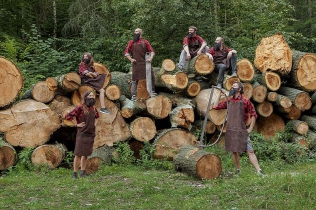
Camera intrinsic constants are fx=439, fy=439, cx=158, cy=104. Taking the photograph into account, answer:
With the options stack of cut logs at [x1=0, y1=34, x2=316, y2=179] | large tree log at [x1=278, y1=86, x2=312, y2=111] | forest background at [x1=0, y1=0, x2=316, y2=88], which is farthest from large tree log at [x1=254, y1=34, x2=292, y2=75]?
forest background at [x1=0, y1=0, x2=316, y2=88]

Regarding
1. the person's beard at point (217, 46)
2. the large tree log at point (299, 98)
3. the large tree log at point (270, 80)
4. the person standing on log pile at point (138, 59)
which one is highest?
the person's beard at point (217, 46)

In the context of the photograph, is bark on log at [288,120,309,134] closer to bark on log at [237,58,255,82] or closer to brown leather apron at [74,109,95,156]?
bark on log at [237,58,255,82]

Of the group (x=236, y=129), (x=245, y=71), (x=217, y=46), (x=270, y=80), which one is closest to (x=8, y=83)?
(x=236, y=129)

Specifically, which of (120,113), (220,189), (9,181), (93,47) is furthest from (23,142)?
(93,47)

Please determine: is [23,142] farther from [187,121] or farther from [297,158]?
[297,158]

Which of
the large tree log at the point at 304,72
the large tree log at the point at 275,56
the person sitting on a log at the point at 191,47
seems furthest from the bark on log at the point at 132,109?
the large tree log at the point at 304,72

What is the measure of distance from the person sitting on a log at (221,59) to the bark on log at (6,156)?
5077 mm

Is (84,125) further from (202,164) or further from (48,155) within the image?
(202,164)

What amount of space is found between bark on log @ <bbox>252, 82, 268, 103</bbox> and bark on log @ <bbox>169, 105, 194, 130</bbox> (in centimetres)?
176

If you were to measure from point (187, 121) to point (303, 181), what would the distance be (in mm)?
4029

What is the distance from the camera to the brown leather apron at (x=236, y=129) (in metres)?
8.56

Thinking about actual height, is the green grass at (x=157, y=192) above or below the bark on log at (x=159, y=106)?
below

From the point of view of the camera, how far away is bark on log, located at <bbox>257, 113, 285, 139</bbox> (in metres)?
11.7

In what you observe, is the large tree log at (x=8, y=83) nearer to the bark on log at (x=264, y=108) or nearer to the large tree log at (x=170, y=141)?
the large tree log at (x=170, y=141)
